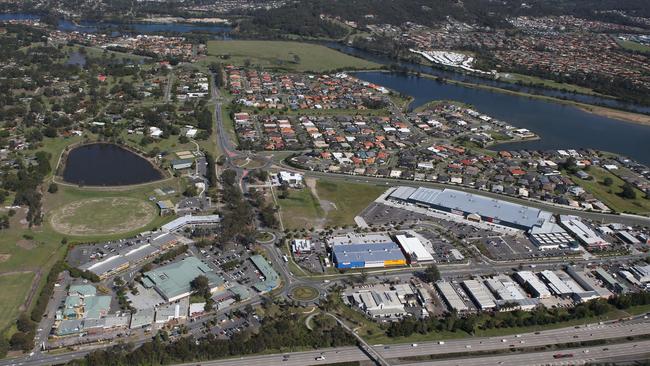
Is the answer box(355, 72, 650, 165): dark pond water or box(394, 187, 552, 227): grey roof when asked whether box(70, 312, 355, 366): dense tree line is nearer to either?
box(394, 187, 552, 227): grey roof

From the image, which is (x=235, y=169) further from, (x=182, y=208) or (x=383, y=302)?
(x=383, y=302)

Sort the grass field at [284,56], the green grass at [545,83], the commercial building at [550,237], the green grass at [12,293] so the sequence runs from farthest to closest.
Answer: the grass field at [284,56] → the green grass at [545,83] → the commercial building at [550,237] → the green grass at [12,293]

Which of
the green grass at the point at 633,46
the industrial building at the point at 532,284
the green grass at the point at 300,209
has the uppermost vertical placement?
the green grass at the point at 633,46

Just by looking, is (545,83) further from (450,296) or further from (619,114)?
(450,296)

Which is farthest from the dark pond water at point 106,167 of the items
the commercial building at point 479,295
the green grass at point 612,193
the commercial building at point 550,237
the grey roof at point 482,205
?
the green grass at point 612,193

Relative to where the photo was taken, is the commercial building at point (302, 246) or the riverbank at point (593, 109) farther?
the riverbank at point (593, 109)

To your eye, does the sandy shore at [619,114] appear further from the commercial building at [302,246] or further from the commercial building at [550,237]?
the commercial building at [302,246]
